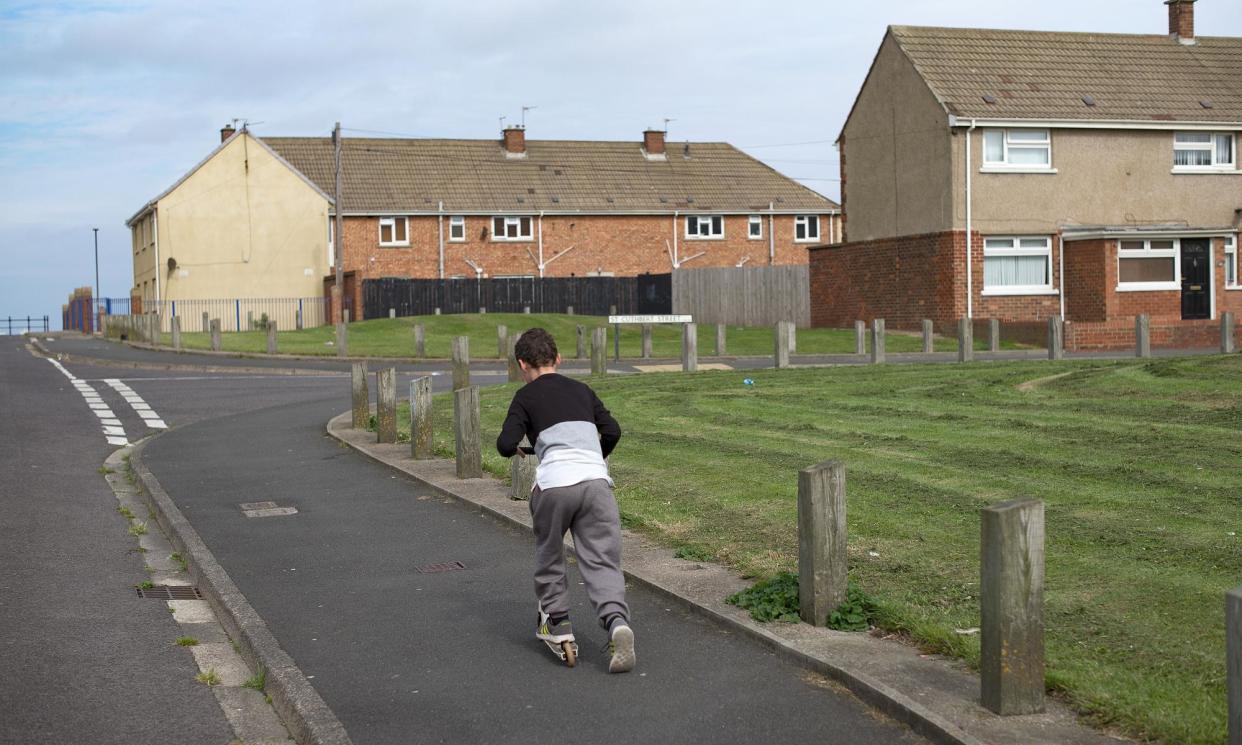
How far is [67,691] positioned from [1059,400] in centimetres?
1241

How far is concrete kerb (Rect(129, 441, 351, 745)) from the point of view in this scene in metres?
5.59

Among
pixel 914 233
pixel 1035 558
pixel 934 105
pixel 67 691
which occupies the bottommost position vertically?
pixel 67 691

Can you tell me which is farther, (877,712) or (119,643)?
(119,643)

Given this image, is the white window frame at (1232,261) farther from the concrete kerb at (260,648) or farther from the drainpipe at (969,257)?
the concrete kerb at (260,648)

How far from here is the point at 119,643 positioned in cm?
732

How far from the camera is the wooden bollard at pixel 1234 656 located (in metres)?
4.16

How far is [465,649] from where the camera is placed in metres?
6.84

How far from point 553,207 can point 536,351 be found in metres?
53.8

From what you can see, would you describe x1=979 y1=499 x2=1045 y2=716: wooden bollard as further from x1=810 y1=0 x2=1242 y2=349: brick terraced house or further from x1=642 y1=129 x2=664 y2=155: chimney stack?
x1=642 y1=129 x2=664 y2=155: chimney stack

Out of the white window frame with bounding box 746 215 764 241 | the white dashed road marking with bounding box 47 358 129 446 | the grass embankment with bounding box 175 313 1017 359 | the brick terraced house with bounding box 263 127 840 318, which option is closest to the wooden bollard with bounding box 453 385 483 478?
the white dashed road marking with bounding box 47 358 129 446

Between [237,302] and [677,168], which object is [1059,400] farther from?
[677,168]

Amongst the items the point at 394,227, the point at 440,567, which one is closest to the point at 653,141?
the point at 394,227

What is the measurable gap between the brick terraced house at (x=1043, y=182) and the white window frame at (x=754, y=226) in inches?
834

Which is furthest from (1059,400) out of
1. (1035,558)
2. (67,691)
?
(67,691)
